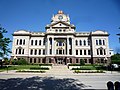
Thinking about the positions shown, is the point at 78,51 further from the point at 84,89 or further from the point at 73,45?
the point at 84,89

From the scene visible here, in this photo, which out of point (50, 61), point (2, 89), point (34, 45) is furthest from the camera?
point (34, 45)

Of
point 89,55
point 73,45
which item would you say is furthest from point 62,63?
point 89,55

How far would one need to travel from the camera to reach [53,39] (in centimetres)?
5250

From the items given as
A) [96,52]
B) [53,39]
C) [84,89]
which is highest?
[53,39]

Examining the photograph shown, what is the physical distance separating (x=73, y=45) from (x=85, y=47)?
562 centimetres

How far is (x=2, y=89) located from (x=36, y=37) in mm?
45740

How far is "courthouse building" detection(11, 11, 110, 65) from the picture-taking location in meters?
51.9

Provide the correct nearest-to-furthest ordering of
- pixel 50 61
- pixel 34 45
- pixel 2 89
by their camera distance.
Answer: pixel 2 89
pixel 50 61
pixel 34 45

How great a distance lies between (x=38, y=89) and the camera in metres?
11.0

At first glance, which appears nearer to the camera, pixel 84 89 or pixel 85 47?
pixel 84 89

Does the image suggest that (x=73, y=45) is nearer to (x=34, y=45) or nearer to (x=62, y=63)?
(x=62, y=63)

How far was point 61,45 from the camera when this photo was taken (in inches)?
2105

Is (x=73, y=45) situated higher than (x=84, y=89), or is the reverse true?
(x=73, y=45)

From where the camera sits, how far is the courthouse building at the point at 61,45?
170 ft
